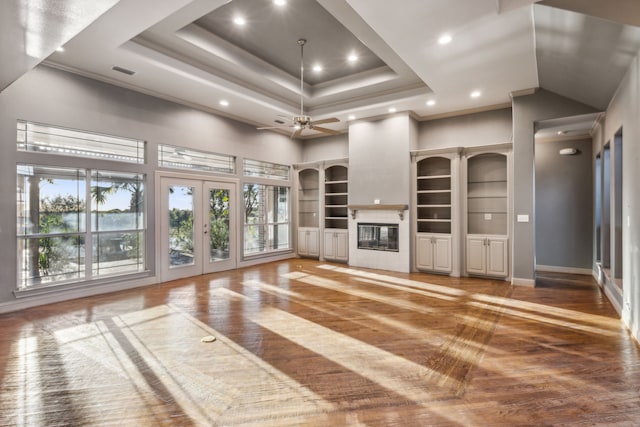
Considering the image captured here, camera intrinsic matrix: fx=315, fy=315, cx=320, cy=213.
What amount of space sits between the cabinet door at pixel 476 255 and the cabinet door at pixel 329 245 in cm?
310

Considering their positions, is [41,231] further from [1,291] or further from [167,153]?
[167,153]

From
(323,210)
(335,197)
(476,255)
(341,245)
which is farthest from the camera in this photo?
(335,197)

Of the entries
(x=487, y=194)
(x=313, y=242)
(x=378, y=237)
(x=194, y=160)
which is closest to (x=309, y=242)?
(x=313, y=242)

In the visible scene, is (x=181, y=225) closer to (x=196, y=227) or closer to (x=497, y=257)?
(x=196, y=227)

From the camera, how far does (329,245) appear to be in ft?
26.2

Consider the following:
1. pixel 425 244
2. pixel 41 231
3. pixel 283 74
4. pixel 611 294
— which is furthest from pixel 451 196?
pixel 41 231

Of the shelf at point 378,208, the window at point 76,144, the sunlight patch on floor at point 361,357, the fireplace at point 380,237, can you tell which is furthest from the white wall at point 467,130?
the window at point 76,144

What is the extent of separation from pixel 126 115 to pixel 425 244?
6001mm

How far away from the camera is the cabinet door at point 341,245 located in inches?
304

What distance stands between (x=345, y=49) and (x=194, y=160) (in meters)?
3.59

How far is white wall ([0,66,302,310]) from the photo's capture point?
4090mm

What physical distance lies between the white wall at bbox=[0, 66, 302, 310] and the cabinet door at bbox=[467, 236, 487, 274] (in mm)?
5210

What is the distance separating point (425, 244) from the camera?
651 cm

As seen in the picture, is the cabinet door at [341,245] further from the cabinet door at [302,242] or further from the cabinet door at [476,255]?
the cabinet door at [476,255]
